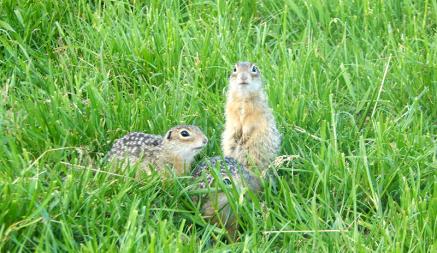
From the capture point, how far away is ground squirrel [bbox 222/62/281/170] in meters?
6.25

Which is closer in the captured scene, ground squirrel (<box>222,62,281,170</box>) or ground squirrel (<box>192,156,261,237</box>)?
ground squirrel (<box>192,156,261,237</box>)

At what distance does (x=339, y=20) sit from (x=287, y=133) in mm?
1653

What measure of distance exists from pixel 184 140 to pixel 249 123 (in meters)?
0.55

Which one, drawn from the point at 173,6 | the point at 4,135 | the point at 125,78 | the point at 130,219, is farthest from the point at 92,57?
the point at 130,219

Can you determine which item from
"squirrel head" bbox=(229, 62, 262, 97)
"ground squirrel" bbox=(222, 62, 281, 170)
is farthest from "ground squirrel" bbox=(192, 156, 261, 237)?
"squirrel head" bbox=(229, 62, 262, 97)

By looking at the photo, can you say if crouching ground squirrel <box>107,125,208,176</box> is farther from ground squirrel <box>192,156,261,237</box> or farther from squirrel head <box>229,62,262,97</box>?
squirrel head <box>229,62,262,97</box>

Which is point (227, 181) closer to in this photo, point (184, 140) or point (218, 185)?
point (218, 185)

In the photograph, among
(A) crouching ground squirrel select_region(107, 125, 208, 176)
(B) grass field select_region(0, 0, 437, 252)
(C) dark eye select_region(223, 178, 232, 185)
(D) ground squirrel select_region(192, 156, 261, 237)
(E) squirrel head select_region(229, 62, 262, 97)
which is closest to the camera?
(B) grass field select_region(0, 0, 437, 252)

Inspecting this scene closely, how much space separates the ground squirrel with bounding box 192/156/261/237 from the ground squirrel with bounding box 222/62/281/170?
1.43ft

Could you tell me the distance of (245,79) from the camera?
6.23 meters

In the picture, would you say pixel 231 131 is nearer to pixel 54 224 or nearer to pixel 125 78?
pixel 125 78

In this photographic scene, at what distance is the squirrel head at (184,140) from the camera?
6.00 meters

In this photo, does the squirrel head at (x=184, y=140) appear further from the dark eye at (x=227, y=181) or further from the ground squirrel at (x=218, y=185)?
the dark eye at (x=227, y=181)

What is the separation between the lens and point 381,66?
7242mm
